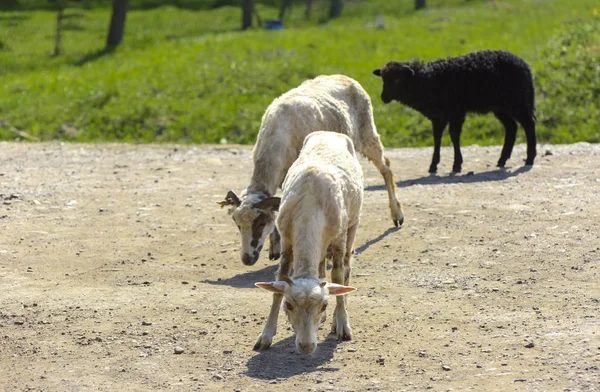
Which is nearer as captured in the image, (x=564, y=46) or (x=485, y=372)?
(x=485, y=372)

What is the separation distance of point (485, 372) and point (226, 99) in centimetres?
1535

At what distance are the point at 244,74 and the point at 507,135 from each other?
9339mm

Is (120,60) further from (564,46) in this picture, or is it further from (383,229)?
(383,229)

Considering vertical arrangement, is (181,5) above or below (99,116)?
below

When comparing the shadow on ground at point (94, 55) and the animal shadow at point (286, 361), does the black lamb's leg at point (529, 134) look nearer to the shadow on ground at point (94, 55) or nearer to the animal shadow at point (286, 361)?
the animal shadow at point (286, 361)

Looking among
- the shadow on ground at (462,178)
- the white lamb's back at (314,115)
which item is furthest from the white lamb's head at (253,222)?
the shadow on ground at (462,178)

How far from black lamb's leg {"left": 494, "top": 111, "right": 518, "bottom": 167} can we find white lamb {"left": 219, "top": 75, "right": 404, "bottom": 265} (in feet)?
12.4

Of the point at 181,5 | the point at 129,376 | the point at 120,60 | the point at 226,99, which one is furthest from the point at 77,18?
the point at 129,376

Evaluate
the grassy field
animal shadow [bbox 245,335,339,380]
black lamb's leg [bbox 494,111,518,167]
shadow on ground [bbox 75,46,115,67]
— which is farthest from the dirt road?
shadow on ground [bbox 75,46,115,67]

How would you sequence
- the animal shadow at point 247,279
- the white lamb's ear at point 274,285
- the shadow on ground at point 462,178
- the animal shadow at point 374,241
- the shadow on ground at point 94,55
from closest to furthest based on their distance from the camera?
the white lamb's ear at point 274,285
the animal shadow at point 247,279
the animal shadow at point 374,241
the shadow on ground at point 462,178
the shadow on ground at point 94,55

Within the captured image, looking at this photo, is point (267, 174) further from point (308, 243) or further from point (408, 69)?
point (408, 69)

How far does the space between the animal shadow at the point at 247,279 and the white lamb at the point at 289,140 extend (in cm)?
25

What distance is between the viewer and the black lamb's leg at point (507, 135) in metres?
14.8

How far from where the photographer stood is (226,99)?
2139cm
